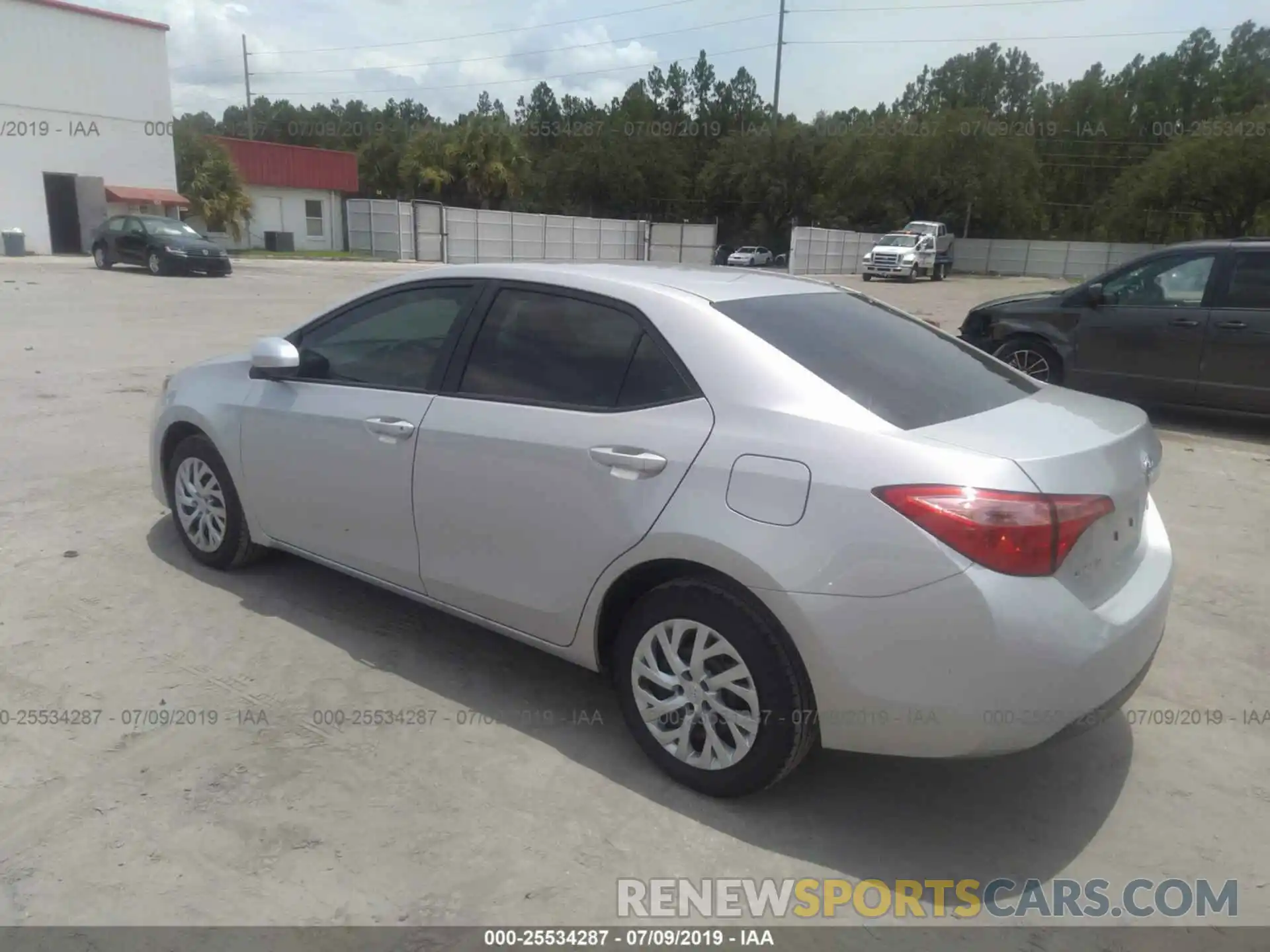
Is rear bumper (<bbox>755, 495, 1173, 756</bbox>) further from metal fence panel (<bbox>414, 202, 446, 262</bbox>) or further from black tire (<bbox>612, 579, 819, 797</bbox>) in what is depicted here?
metal fence panel (<bbox>414, 202, 446, 262</bbox>)

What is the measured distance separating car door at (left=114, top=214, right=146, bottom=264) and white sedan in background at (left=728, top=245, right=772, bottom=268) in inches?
1185

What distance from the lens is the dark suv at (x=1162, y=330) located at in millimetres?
8094

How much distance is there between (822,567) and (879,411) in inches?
21.3

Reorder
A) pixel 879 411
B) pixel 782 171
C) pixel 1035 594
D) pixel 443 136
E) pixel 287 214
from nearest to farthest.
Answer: pixel 1035 594, pixel 879 411, pixel 287 214, pixel 443 136, pixel 782 171

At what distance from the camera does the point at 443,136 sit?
46312mm

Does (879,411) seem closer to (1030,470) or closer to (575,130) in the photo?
(1030,470)

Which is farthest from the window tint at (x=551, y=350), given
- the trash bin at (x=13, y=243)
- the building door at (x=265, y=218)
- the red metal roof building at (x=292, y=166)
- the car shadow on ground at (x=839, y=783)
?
the building door at (x=265, y=218)

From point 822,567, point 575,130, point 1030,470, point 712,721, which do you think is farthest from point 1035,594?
point 575,130

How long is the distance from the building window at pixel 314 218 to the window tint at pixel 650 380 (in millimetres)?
44379

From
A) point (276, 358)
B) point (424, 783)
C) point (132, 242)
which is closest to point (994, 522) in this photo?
point (424, 783)

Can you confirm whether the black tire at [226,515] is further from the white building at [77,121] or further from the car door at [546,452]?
the white building at [77,121]

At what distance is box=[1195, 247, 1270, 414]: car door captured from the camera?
→ 8008 millimetres

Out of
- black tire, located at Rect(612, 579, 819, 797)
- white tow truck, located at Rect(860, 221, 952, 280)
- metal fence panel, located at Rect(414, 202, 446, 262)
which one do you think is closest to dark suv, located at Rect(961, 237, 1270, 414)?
black tire, located at Rect(612, 579, 819, 797)

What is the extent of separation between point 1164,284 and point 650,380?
24.1 feet
